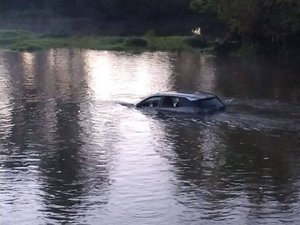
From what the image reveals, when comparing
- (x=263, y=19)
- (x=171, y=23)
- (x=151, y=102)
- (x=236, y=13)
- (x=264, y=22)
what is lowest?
(x=151, y=102)

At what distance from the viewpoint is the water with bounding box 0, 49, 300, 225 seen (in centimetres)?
2039

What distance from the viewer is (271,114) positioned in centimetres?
3491

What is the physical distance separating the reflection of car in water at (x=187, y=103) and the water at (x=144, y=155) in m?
0.60

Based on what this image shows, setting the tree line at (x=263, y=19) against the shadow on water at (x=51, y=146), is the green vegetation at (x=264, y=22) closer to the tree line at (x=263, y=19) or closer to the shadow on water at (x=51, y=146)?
the tree line at (x=263, y=19)

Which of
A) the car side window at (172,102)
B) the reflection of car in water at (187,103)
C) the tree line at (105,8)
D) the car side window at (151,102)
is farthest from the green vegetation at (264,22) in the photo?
the tree line at (105,8)

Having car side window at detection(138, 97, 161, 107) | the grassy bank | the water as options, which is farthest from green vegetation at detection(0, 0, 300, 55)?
car side window at detection(138, 97, 161, 107)

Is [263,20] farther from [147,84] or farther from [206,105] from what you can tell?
[206,105]

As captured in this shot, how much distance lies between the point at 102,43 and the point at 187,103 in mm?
50058

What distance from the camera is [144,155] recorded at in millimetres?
27047

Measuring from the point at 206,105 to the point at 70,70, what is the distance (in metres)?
25.7

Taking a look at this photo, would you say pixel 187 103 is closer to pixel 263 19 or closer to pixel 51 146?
pixel 51 146

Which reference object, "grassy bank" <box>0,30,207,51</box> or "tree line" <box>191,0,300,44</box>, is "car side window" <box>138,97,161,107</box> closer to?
"tree line" <box>191,0,300,44</box>

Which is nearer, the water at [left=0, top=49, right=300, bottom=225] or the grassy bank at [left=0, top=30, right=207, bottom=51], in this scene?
the water at [left=0, top=49, right=300, bottom=225]

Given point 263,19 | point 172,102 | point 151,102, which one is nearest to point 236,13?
point 263,19
